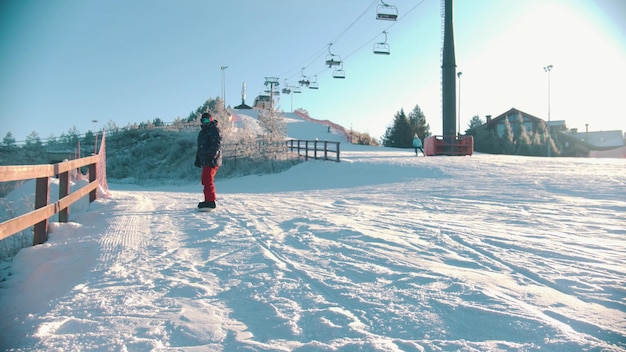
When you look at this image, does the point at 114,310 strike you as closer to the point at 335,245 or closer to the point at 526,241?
the point at 335,245

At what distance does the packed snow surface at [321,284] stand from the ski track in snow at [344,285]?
0.06 feet

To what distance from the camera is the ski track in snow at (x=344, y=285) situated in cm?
305

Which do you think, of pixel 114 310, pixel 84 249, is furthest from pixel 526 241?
pixel 84 249

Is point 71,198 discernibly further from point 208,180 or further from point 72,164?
point 208,180

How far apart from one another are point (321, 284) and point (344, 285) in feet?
0.72

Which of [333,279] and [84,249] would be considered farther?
[84,249]

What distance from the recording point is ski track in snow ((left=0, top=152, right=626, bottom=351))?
305cm

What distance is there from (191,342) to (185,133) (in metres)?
39.2

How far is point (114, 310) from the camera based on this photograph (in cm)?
350

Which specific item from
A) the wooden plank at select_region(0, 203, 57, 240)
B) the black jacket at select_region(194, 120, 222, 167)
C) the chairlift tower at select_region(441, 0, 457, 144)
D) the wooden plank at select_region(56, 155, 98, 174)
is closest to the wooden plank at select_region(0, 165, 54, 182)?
the wooden plank at select_region(0, 203, 57, 240)

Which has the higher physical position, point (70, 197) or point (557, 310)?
point (70, 197)

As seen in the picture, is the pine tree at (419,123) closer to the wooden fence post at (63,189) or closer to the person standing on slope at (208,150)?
the person standing on slope at (208,150)

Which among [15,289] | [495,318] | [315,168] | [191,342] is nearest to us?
[191,342]

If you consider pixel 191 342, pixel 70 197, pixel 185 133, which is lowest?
pixel 191 342
